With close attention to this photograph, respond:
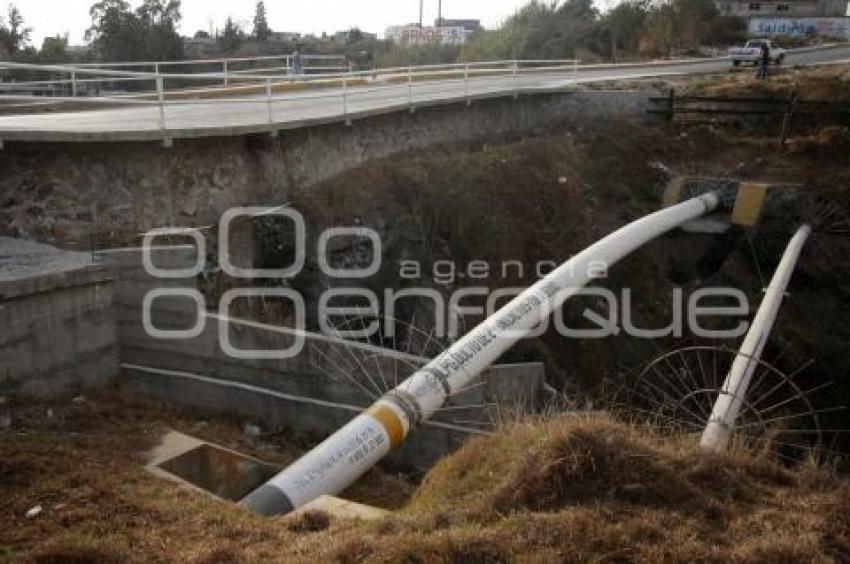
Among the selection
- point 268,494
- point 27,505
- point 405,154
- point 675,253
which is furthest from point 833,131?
point 27,505

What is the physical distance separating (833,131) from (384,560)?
16.9 m

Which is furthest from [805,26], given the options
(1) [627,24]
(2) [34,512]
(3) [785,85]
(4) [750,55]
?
(2) [34,512]

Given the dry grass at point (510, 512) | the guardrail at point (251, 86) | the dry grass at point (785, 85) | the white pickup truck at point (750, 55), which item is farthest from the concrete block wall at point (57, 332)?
the white pickup truck at point (750, 55)

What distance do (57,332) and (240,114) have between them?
651 centimetres

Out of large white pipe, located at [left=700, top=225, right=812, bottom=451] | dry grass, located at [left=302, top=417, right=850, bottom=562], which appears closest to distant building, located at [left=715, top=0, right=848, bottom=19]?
large white pipe, located at [left=700, top=225, right=812, bottom=451]

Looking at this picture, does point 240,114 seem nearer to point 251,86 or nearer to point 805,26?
point 251,86

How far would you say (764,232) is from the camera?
52.2 ft

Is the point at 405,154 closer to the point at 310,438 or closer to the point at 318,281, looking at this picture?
the point at 318,281

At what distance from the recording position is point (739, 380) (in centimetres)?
847

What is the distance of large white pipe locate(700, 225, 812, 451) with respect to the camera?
7.36m

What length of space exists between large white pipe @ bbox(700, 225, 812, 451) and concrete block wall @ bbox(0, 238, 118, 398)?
22.7ft

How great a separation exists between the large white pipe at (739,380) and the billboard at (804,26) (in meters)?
43.3

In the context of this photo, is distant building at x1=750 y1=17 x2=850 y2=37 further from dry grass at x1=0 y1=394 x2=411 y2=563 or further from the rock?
the rock

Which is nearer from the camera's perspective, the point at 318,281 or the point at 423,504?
the point at 423,504
